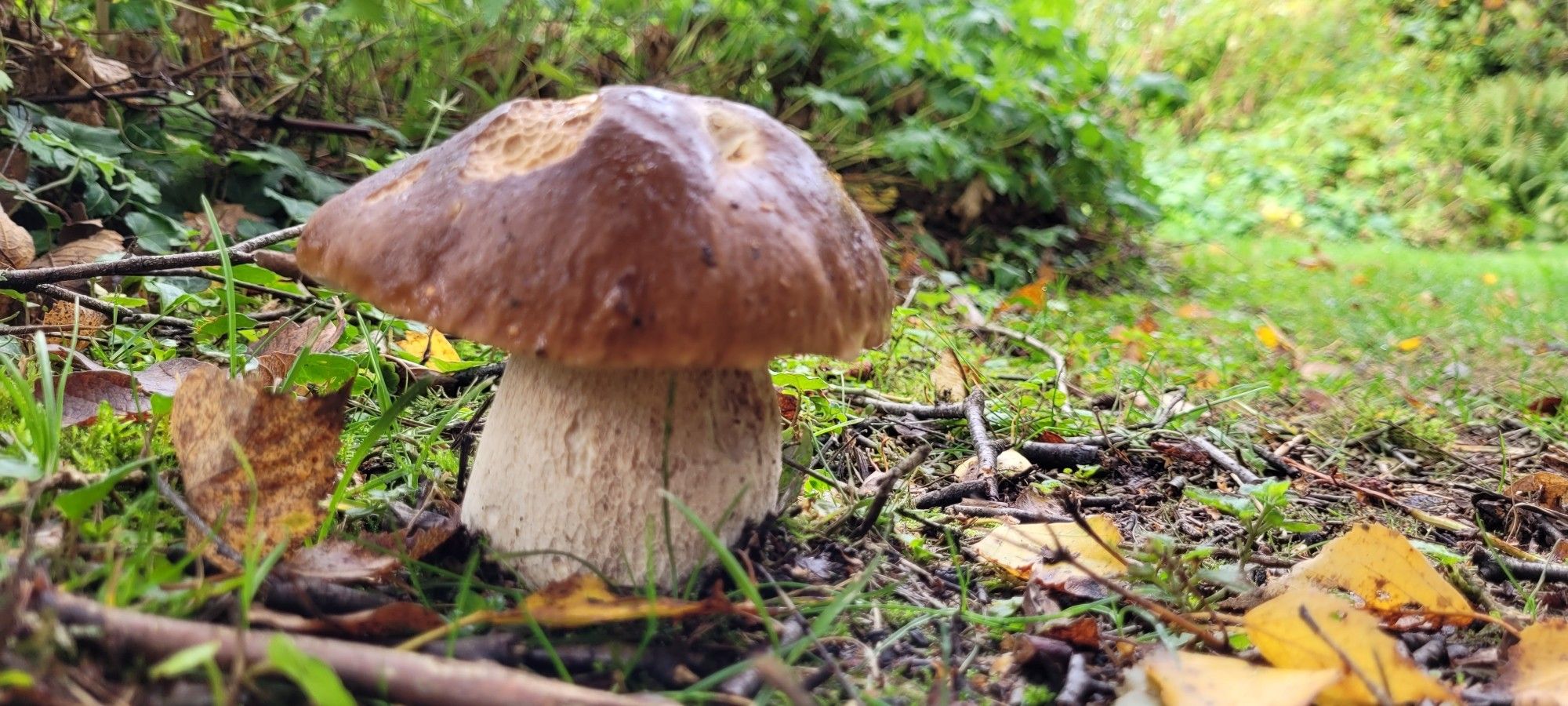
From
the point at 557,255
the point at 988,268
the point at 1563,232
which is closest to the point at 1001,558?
the point at 557,255

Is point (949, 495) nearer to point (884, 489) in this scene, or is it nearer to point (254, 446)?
point (884, 489)

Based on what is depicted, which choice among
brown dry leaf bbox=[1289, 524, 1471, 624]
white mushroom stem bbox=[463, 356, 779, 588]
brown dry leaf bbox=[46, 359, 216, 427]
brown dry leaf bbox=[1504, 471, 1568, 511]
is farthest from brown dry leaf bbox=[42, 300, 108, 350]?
brown dry leaf bbox=[1504, 471, 1568, 511]

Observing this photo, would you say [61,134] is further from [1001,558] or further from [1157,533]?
[1157,533]

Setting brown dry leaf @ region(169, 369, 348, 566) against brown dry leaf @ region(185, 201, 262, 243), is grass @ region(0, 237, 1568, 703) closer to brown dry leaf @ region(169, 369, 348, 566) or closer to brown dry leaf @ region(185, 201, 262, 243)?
brown dry leaf @ region(169, 369, 348, 566)

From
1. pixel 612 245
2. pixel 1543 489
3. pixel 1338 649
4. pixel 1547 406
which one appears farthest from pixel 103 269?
pixel 1547 406

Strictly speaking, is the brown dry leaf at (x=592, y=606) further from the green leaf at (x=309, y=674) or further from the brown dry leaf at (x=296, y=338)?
Result: the brown dry leaf at (x=296, y=338)

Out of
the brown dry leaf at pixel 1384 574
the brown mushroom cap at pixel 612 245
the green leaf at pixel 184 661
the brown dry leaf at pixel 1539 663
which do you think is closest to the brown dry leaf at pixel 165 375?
the brown mushroom cap at pixel 612 245
